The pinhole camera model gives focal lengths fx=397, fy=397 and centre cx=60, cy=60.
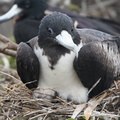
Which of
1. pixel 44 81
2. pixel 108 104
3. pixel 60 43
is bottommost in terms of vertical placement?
pixel 108 104

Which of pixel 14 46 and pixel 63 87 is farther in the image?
pixel 14 46

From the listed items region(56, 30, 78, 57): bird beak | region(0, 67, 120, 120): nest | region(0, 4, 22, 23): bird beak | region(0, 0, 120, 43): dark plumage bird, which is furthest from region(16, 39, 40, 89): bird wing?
region(0, 0, 120, 43): dark plumage bird

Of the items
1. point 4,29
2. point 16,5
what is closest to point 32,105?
point 16,5

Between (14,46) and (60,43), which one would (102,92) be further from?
(14,46)

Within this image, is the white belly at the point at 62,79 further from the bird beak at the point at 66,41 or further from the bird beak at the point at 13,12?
the bird beak at the point at 13,12

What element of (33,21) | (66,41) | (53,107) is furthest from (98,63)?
(33,21)

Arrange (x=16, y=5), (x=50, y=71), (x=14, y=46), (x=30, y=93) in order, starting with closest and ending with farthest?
(x=50, y=71)
(x=30, y=93)
(x=14, y=46)
(x=16, y=5)

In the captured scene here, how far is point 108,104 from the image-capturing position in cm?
351

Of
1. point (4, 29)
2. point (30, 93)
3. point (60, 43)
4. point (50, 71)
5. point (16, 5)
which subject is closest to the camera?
point (60, 43)

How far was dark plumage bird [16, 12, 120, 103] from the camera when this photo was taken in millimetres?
3336

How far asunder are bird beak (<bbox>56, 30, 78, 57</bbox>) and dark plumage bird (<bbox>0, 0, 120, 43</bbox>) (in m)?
2.02

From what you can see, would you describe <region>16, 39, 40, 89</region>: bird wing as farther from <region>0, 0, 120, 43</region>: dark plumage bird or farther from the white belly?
<region>0, 0, 120, 43</region>: dark plumage bird

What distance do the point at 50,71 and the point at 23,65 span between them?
248 millimetres

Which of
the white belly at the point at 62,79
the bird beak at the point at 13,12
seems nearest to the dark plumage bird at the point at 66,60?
the white belly at the point at 62,79
